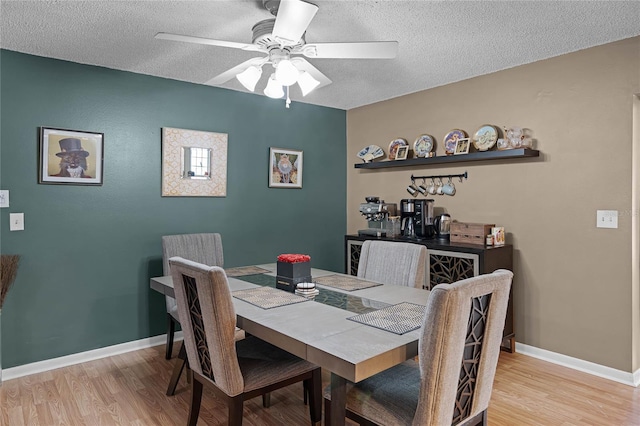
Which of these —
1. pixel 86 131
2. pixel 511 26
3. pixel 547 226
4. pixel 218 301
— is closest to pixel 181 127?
pixel 86 131

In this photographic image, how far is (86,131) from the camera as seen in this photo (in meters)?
3.19

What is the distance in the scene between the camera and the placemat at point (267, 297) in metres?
2.01

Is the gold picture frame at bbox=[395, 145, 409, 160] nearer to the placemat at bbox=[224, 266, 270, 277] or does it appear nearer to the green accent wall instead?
the green accent wall

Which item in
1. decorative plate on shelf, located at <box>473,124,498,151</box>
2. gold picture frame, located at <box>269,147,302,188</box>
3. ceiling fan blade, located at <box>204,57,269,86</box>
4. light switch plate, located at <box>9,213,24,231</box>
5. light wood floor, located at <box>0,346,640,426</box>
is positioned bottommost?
light wood floor, located at <box>0,346,640,426</box>

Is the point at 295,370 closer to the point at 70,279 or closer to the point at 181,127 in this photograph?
the point at 70,279

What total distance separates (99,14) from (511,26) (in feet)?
7.78

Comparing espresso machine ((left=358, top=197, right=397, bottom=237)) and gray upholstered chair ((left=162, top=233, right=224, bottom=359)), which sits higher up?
espresso machine ((left=358, top=197, right=397, bottom=237))

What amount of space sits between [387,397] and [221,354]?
69 centimetres

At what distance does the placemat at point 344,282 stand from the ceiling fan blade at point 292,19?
1.31 metres

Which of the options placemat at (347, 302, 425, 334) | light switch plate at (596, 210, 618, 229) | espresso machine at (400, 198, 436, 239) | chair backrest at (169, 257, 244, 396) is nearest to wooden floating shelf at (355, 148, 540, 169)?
espresso machine at (400, 198, 436, 239)

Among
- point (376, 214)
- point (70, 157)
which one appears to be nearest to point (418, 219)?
point (376, 214)

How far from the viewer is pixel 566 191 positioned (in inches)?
120

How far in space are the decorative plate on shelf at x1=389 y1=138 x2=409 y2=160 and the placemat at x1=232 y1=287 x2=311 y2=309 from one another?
237 cm

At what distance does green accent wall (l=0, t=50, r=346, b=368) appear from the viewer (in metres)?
2.96
